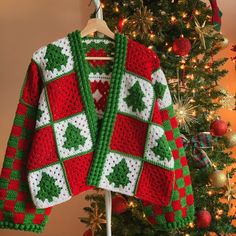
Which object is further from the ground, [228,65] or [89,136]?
[228,65]

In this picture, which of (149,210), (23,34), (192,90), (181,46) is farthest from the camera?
(23,34)

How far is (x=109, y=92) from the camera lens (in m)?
0.98

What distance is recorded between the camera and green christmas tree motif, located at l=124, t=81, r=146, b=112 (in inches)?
38.3

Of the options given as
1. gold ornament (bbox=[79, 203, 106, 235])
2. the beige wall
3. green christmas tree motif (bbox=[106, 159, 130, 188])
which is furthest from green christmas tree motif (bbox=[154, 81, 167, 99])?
the beige wall

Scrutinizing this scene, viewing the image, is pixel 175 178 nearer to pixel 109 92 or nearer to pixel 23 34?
pixel 109 92

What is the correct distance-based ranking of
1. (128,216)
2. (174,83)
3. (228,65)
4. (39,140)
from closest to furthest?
(39,140), (174,83), (128,216), (228,65)

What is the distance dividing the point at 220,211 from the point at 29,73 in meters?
1.00

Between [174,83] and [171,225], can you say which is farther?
[174,83]

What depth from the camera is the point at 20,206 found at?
0.99 meters

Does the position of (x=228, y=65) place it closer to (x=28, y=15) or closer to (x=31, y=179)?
(x=28, y=15)

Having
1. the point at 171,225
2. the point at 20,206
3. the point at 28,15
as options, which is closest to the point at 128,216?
the point at 171,225

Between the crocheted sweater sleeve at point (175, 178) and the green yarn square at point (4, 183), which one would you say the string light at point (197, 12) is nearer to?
the crocheted sweater sleeve at point (175, 178)

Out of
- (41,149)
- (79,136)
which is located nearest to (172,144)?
(79,136)

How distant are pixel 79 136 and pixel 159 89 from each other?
26 centimetres
